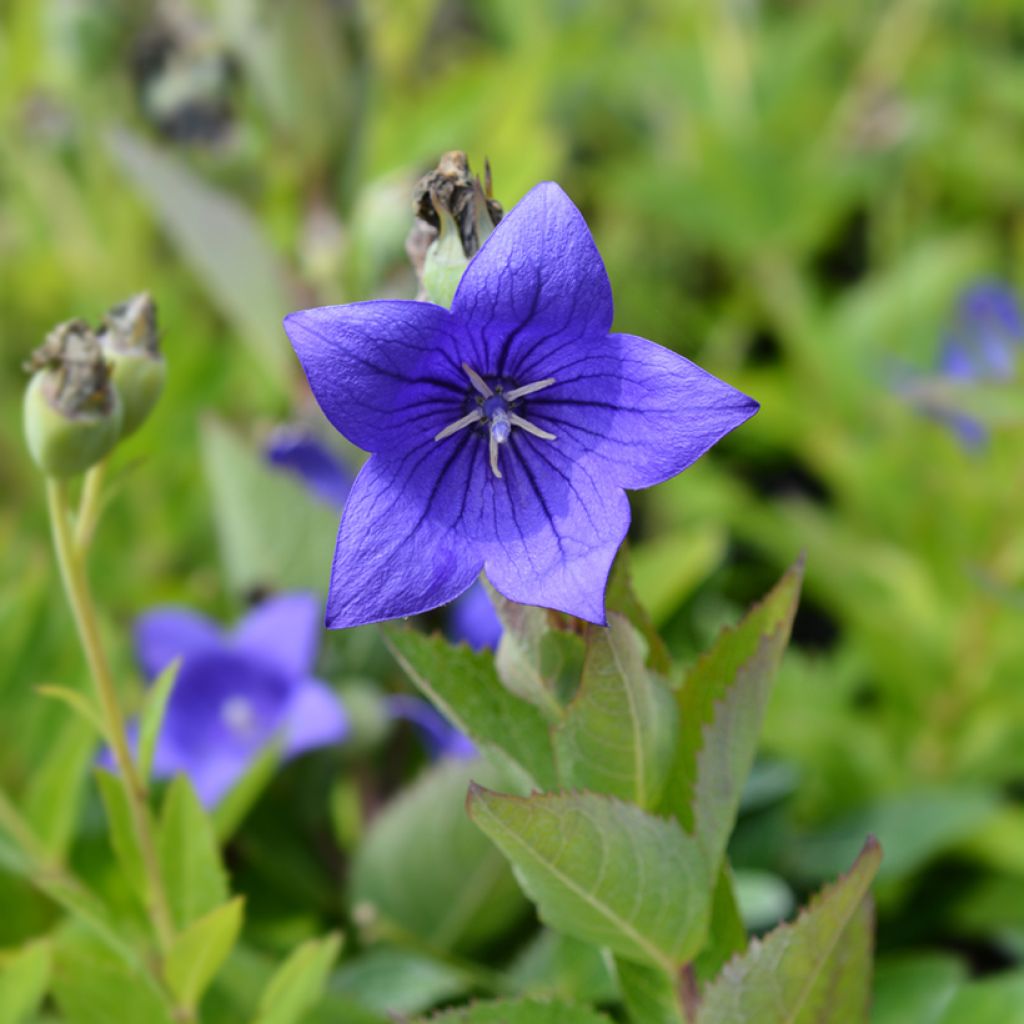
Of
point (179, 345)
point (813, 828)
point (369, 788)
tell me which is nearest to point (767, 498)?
point (813, 828)

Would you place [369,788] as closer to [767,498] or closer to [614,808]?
[614,808]

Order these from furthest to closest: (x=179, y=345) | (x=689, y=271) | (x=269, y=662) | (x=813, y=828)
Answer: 1. (x=689, y=271)
2. (x=179, y=345)
3. (x=813, y=828)
4. (x=269, y=662)

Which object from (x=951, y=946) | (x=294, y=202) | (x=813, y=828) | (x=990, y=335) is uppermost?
(x=294, y=202)

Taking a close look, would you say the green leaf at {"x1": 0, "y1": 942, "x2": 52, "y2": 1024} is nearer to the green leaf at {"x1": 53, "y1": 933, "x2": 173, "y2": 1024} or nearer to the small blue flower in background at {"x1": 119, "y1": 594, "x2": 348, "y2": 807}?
the green leaf at {"x1": 53, "y1": 933, "x2": 173, "y2": 1024}

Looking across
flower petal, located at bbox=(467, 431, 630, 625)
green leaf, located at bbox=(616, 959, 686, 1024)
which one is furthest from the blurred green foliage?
green leaf, located at bbox=(616, 959, 686, 1024)

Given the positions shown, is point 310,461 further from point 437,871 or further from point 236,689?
point 437,871

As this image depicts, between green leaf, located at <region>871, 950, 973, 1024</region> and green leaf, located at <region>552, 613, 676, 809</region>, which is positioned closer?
green leaf, located at <region>552, 613, 676, 809</region>
